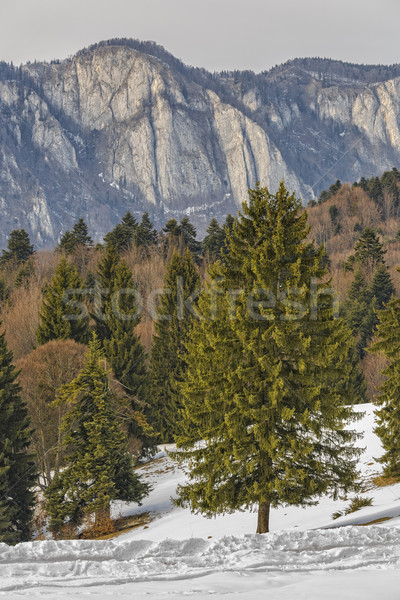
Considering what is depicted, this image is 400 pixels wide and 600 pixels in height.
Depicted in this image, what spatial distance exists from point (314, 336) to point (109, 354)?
24.1 m

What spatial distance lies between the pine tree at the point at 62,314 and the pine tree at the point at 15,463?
11138mm

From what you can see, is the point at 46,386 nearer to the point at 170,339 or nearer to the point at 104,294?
the point at 104,294

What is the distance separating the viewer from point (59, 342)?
1220 inches

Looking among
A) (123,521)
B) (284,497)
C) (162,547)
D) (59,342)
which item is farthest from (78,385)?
(162,547)

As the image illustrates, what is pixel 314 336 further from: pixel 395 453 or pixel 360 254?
pixel 360 254

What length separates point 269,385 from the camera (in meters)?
13.5

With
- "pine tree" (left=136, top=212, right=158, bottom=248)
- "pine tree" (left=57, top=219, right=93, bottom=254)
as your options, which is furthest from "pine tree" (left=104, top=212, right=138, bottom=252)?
"pine tree" (left=57, top=219, right=93, bottom=254)

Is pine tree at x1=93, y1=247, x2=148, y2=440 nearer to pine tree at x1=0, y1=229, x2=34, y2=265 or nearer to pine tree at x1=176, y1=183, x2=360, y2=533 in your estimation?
pine tree at x1=176, y1=183, x2=360, y2=533

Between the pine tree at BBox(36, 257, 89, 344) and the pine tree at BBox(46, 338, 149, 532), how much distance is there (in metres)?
12.3

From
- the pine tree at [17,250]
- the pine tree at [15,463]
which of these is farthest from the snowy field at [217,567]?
the pine tree at [17,250]

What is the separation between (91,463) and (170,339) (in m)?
20.1

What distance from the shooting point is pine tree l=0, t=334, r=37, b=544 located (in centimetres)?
2261

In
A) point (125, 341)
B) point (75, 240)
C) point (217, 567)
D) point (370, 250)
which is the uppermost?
point (75, 240)

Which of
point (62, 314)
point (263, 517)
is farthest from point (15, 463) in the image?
point (62, 314)
